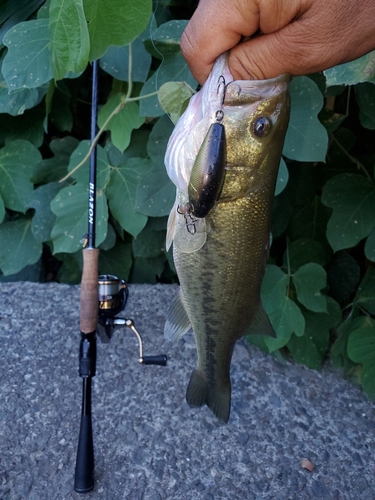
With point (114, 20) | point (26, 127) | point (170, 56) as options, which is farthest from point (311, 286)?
point (26, 127)

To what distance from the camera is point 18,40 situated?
147 centimetres

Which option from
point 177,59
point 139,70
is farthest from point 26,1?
point 177,59

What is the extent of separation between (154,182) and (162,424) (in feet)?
3.00

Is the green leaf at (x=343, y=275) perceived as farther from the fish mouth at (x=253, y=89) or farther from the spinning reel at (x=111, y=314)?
the fish mouth at (x=253, y=89)

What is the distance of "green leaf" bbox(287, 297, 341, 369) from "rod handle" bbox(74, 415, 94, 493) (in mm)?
974

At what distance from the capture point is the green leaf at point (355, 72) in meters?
1.34

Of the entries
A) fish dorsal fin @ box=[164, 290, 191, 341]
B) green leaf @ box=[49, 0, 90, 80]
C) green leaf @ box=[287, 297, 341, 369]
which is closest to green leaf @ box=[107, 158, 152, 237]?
fish dorsal fin @ box=[164, 290, 191, 341]

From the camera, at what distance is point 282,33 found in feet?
3.07

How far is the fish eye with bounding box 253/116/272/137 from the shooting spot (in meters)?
1.16

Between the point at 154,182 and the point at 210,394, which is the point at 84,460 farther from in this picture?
the point at 154,182

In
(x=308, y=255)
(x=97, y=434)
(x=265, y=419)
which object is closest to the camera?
(x=97, y=434)

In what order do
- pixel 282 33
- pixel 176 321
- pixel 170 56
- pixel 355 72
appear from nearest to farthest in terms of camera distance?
pixel 282 33 < pixel 355 72 < pixel 176 321 < pixel 170 56

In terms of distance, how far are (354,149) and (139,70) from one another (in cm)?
110

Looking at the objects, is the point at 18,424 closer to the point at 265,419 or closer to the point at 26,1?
the point at 265,419
